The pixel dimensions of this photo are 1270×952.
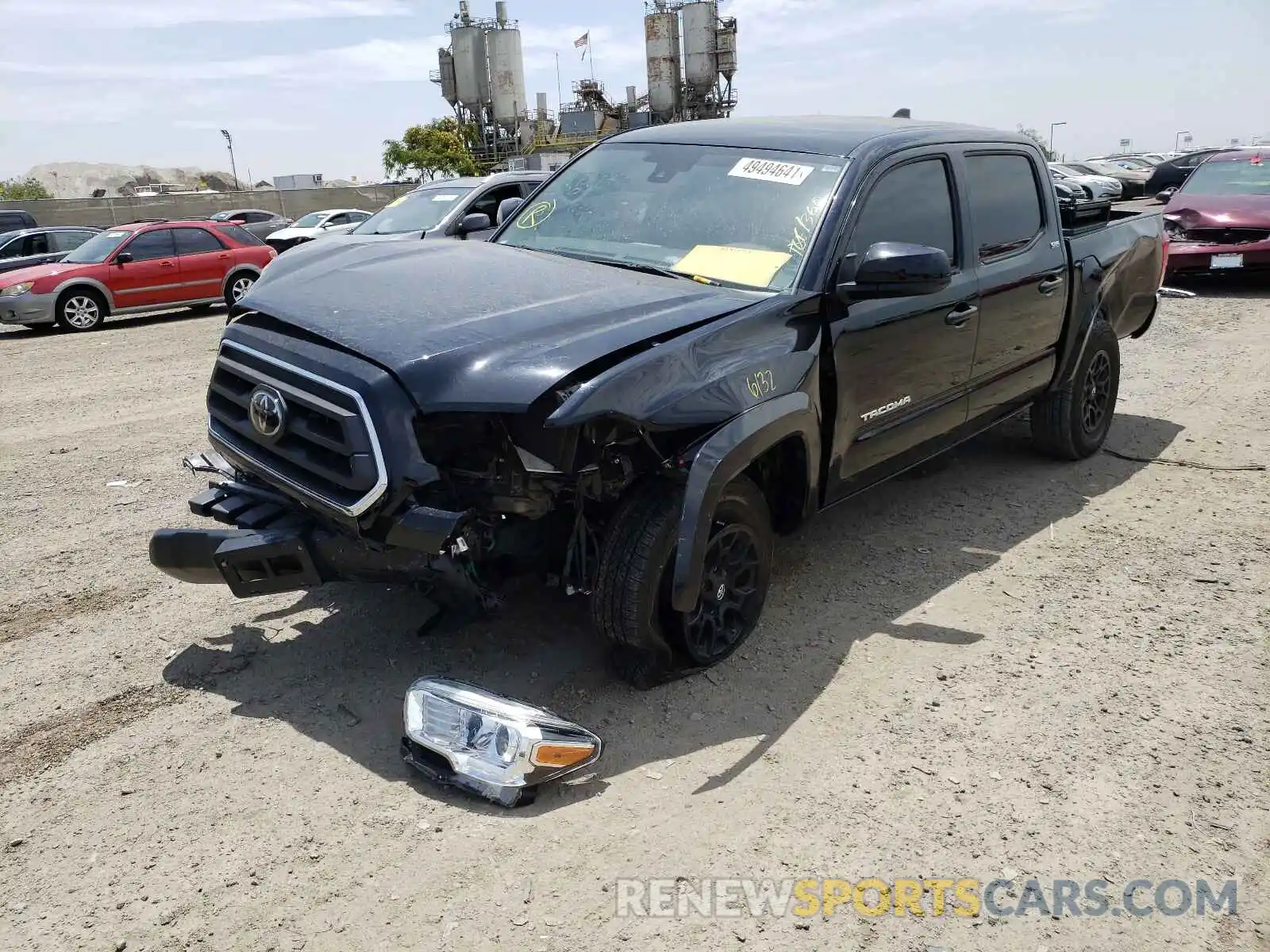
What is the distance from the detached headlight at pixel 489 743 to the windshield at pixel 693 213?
70.9 inches

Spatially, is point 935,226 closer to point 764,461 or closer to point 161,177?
point 764,461

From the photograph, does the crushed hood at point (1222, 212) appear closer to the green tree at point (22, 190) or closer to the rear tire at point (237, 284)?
the rear tire at point (237, 284)

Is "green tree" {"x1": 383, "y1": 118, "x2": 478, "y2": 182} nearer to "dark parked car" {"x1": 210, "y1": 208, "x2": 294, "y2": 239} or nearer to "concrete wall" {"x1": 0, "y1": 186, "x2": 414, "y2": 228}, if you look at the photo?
"concrete wall" {"x1": 0, "y1": 186, "x2": 414, "y2": 228}

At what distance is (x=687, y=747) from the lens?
11.1ft

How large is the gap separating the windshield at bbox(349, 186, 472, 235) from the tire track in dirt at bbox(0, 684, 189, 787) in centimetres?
797

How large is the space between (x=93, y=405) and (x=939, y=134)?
7048 mm

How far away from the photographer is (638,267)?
4.15m

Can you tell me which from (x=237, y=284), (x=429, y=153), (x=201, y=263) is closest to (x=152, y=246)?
(x=201, y=263)

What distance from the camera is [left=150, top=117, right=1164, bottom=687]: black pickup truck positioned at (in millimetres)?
3160

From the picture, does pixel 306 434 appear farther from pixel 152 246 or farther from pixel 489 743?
pixel 152 246

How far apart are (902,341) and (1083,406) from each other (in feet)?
8.15

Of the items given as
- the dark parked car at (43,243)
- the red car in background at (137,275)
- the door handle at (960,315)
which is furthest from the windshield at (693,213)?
the dark parked car at (43,243)

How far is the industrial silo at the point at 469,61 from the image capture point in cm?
8338

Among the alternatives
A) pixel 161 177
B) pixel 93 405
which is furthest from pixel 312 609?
pixel 161 177
